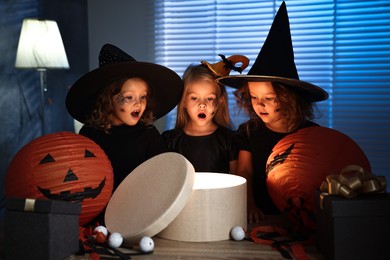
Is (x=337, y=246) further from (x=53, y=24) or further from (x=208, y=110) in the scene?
(x=53, y=24)

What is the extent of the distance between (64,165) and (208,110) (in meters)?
0.74

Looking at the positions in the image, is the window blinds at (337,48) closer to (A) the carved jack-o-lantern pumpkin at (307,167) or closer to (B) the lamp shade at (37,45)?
(B) the lamp shade at (37,45)

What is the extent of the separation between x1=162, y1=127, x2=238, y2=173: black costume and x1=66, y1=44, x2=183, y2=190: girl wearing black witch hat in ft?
0.42

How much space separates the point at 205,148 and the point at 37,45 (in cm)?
187

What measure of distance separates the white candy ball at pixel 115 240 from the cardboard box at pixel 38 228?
97mm

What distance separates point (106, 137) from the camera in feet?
6.08

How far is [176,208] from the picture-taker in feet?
3.87

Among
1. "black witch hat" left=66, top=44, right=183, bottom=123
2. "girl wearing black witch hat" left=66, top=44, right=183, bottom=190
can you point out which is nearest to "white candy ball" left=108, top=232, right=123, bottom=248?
"girl wearing black witch hat" left=66, top=44, right=183, bottom=190

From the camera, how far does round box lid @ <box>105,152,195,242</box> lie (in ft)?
3.88

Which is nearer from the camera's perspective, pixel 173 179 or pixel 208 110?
pixel 173 179

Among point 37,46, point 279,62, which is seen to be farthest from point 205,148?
point 37,46

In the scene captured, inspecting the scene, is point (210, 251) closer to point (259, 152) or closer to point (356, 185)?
point (356, 185)

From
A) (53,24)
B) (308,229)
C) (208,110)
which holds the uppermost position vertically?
(53,24)

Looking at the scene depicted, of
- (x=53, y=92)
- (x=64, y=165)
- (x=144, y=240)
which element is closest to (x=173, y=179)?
(x=144, y=240)
